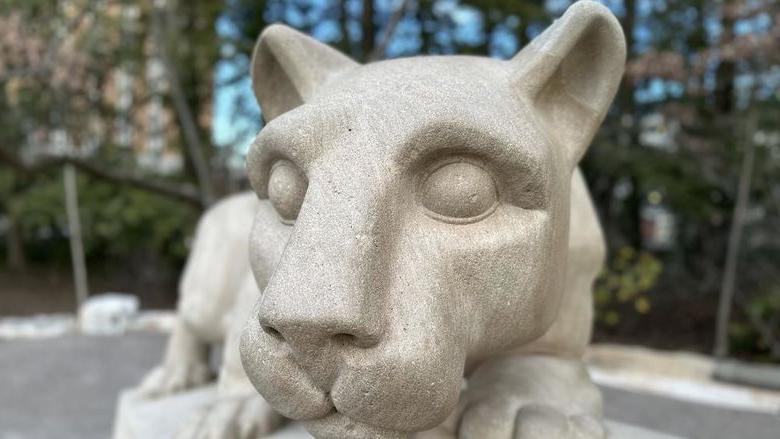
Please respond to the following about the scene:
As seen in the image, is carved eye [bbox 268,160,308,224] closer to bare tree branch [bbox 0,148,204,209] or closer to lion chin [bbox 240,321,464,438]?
lion chin [bbox 240,321,464,438]

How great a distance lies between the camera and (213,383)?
255 cm

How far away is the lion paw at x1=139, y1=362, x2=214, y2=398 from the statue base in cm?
6

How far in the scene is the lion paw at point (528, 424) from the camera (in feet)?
4.30

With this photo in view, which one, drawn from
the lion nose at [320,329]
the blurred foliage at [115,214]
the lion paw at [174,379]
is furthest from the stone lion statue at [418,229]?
the blurred foliage at [115,214]

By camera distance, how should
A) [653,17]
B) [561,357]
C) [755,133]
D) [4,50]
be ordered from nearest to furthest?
[561,357] → [755,133] → [4,50] → [653,17]

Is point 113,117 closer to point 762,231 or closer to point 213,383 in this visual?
point 213,383

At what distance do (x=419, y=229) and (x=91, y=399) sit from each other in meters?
4.04

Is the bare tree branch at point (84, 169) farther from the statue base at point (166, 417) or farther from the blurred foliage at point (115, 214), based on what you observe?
the statue base at point (166, 417)

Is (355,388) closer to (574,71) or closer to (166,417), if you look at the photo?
(574,71)

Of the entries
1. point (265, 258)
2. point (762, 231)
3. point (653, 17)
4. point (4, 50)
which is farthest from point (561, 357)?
point (4, 50)

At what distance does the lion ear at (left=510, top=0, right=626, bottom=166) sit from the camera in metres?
1.28

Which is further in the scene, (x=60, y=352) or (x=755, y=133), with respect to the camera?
(x=60, y=352)

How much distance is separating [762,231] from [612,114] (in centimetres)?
179

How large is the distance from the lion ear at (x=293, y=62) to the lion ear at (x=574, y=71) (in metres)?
0.43
